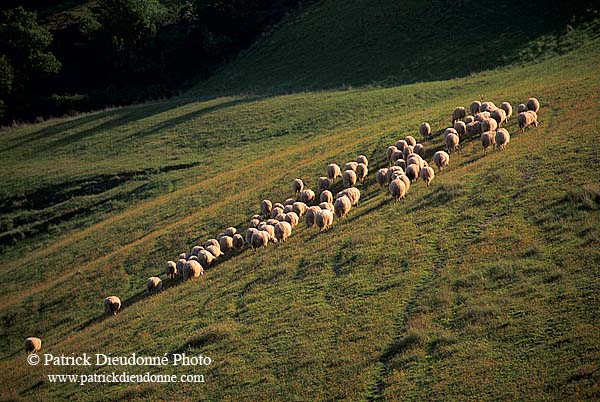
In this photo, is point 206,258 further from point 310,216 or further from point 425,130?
point 425,130

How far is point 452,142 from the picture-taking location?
112ft

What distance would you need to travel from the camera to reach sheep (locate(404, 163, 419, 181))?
31.3m

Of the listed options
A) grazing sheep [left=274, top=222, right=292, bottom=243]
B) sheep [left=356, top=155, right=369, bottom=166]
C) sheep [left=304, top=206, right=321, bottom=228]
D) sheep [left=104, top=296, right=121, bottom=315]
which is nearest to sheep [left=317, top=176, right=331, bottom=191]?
sheep [left=356, top=155, right=369, bottom=166]

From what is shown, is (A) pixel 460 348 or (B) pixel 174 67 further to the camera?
(B) pixel 174 67

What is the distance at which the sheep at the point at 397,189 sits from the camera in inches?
1158

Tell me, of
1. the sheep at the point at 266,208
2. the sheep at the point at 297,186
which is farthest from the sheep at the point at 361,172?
the sheep at the point at 266,208

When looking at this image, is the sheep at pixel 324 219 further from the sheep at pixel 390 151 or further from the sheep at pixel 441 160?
the sheep at pixel 390 151

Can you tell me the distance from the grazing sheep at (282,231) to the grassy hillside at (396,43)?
33.5 metres

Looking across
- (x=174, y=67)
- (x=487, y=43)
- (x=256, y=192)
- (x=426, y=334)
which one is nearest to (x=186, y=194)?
(x=256, y=192)

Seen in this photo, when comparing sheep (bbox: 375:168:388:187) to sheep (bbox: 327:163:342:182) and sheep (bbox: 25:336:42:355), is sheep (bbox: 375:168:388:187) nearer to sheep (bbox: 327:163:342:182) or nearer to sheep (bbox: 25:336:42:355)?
sheep (bbox: 327:163:342:182)

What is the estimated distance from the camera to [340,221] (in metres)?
29.9

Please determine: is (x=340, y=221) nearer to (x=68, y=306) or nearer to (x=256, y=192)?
(x=256, y=192)

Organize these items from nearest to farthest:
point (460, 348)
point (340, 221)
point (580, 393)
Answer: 1. point (580, 393)
2. point (460, 348)
3. point (340, 221)

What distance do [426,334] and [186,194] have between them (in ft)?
99.0
